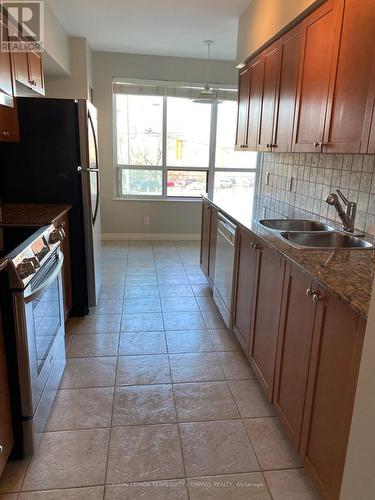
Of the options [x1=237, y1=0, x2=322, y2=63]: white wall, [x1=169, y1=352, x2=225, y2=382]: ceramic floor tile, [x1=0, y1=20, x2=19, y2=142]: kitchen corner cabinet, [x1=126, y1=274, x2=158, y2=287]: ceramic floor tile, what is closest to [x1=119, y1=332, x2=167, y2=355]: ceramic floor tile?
[x1=169, y1=352, x2=225, y2=382]: ceramic floor tile

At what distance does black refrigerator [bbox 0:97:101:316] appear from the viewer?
8.89 feet

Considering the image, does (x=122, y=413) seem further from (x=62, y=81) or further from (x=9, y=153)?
(x=62, y=81)

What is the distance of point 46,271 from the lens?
6.18 feet

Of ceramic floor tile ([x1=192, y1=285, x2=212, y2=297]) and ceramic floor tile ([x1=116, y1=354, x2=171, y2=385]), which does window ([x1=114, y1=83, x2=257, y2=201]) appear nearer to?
ceramic floor tile ([x1=192, y1=285, x2=212, y2=297])

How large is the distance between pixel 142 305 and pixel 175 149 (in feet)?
9.96

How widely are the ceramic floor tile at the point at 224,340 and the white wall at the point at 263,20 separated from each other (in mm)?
2231

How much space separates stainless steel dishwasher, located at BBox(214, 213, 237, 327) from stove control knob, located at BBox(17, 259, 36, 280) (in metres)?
1.41

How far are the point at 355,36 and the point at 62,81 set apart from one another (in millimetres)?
3726

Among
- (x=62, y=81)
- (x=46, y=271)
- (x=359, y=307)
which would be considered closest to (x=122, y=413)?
(x=46, y=271)

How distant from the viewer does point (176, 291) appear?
371cm

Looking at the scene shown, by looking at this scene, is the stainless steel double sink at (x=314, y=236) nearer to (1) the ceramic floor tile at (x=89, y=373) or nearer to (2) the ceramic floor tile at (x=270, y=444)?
(2) the ceramic floor tile at (x=270, y=444)

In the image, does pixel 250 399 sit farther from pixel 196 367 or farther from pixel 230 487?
pixel 230 487

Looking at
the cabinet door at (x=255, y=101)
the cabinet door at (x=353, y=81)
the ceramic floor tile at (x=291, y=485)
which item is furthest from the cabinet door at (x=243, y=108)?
the ceramic floor tile at (x=291, y=485)

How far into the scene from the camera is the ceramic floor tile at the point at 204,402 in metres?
1.97
